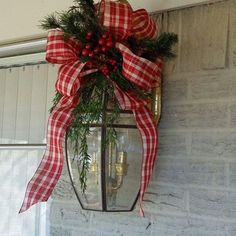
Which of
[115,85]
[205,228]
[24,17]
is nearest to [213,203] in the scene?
[205,228]

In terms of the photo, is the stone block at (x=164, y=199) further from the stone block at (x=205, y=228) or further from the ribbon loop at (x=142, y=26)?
the ribbon loop at (x=142, y=26)

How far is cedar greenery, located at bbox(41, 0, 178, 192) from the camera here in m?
1.11

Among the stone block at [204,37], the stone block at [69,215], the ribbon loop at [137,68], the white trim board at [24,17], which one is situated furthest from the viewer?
the white trim board at [24,17]

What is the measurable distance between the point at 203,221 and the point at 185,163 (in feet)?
0.53

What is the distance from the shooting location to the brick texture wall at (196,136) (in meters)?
1.13

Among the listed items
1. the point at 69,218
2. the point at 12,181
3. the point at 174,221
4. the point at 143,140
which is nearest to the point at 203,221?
the point at 174,221

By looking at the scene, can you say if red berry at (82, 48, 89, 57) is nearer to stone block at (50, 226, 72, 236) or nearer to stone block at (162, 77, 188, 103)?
stone block at (162, 77, 188, 103)

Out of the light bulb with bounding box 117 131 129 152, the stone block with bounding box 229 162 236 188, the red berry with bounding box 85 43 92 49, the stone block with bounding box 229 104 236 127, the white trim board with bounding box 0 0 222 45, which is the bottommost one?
the stone block with bounding box 229 162 236 188

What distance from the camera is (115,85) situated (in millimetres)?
1106

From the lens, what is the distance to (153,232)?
123 centimetres

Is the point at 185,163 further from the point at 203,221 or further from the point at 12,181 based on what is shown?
the point at 12,181

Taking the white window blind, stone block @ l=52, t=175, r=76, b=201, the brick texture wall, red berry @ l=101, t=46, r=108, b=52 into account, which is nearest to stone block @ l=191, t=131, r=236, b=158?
the brick texture wall

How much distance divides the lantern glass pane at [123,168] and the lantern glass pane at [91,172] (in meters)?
0.03

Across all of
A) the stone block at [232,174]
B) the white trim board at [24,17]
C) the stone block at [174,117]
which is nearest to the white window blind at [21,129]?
the white trim board at [24,17]
